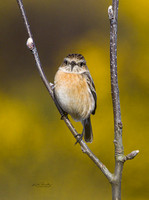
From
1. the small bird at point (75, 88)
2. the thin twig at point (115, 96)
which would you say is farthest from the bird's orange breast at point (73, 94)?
the thin twig at point (115, 96)

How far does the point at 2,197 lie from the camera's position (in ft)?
19.3

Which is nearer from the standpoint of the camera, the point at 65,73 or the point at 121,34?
the point at 65,73

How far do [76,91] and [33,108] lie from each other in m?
3.47

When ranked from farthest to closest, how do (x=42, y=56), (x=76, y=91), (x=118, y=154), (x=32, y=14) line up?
(x=32, y=14)
(x=42, y=56)
(x=76, y=91)
(x=118, y=154)

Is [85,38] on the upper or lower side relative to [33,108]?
upper

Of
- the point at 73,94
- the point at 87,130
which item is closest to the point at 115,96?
the point at 73,94

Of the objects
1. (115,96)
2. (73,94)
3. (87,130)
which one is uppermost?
(115,96)

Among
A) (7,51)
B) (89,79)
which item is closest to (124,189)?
(89,79)

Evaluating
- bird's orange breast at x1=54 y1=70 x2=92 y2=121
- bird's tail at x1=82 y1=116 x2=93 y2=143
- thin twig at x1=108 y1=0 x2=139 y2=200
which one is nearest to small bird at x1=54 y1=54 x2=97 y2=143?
bird's orange breast at x1=54 y1=70 x2=92 y2=121

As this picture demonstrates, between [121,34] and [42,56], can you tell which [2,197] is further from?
[121,34]

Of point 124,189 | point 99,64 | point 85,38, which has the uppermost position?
point 85,38

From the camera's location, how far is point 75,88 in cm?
388

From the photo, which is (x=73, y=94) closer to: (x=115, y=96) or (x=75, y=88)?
(x=75, y=88)

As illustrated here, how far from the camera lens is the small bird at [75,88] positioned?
12.4ft
